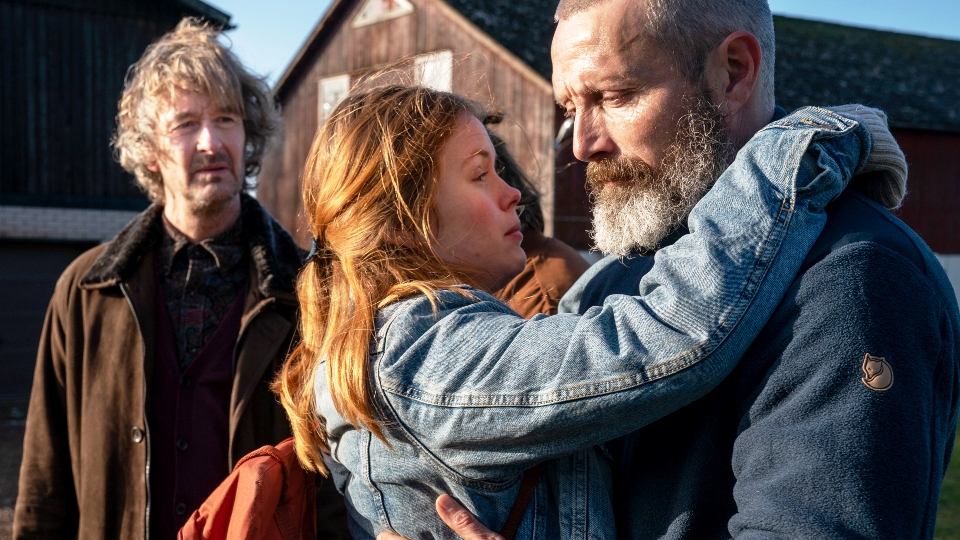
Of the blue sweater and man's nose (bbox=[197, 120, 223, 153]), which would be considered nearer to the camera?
the blue sweater

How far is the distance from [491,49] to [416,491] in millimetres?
15681

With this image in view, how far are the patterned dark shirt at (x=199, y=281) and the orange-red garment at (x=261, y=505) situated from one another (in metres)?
1.31

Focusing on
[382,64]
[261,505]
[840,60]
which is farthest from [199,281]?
[840,60]

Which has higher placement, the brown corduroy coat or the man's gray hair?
the man's gray hair

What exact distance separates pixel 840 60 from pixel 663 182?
23445mm

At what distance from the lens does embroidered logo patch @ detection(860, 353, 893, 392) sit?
1301 millimetres

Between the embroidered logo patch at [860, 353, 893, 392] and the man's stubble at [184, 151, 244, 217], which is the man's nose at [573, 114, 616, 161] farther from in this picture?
the man's stubble at [184, 151, 244, 217]

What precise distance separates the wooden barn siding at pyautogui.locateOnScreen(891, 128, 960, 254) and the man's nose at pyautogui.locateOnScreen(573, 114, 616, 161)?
820 inches

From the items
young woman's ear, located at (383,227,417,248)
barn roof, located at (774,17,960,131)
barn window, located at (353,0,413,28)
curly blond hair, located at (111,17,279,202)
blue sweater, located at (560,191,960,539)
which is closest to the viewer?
blue sweater, located at (560,191,960,539)

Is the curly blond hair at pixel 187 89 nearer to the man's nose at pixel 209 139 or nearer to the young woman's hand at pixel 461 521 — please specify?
the man's nose at pixel 209 139

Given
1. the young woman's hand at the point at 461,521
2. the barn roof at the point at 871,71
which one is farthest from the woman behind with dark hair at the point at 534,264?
the barn roof at the point at 871,71

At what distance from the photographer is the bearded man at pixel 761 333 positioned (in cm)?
130

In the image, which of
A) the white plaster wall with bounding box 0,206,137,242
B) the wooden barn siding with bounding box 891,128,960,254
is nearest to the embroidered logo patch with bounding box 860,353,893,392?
the white plaster wall with bounding box 0,206,137,242

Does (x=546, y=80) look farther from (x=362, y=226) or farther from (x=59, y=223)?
(x=362, y=226)
